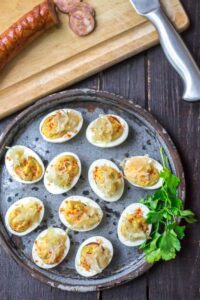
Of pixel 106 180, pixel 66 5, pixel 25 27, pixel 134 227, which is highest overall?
pixel 66 5

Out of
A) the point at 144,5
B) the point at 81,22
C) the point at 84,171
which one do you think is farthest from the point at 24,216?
the point at 144,5

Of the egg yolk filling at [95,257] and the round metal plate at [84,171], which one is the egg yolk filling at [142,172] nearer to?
the round metal plate at [84,171]

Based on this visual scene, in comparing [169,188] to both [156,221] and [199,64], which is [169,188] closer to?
[156,221]

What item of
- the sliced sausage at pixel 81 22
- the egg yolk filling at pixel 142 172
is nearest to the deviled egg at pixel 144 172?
the egg yolk filling at pixel 142 172

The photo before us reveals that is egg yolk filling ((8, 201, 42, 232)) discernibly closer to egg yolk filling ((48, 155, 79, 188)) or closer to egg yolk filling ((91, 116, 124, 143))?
egg yolk filling ((48, 155, 79, 188))

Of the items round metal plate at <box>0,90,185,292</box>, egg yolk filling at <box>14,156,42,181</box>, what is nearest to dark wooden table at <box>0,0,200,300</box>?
round metal plate at <box>0,90,185,292</box>

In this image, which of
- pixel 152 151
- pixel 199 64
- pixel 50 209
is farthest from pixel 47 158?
pixel 199 64

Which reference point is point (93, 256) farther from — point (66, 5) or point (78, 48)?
point (66, 5)
